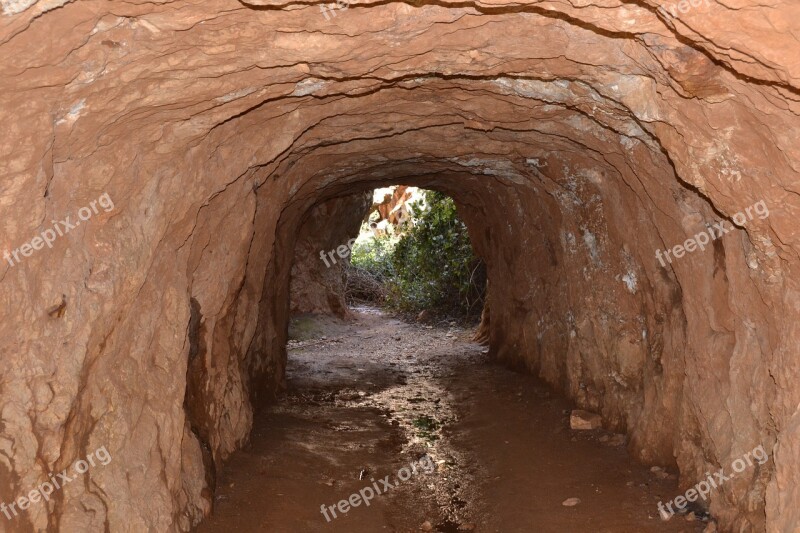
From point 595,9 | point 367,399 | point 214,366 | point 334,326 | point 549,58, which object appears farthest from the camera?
point 334,326

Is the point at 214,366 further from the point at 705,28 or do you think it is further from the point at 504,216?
the point at 504,216

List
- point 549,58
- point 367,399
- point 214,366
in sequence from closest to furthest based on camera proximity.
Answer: point 549,58
point 214,366
point 367,399

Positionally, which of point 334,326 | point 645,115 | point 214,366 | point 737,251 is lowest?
point 334,326

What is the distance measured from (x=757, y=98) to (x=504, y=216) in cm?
781

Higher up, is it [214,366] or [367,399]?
[214,366]

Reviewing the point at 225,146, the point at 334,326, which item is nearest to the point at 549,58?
the point at 225,146

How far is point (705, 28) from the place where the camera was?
3.09 meters
